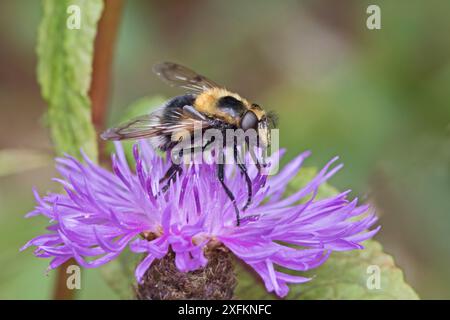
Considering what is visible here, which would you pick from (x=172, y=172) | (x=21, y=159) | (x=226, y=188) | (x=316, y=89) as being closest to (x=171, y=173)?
(x=172, y=172)

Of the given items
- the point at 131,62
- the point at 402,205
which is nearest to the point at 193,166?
the point at 402,205

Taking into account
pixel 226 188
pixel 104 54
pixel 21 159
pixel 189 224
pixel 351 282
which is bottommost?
pixel 351 282

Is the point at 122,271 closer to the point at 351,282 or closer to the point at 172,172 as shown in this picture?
the point at 172,172

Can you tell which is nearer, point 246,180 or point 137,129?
point 137,129

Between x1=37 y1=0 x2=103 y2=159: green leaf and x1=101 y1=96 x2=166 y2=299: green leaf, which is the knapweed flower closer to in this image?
x1=37 y1=0 x2=103 y2=159: green leaf

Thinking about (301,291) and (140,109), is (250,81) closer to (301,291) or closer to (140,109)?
(140,109)

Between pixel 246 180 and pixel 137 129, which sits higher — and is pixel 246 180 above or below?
below

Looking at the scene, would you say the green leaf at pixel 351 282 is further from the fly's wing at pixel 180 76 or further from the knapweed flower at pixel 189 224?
the fly's wing at pixel 180 76
